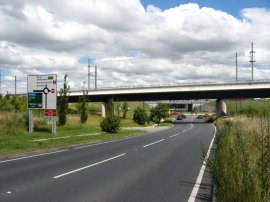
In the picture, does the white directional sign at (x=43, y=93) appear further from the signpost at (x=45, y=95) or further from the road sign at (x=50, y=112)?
the road sign at (x=50, y=112)

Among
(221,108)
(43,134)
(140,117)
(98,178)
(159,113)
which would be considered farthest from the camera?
(221,108)

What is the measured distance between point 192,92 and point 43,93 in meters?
46.1

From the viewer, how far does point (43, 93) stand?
30125 mm

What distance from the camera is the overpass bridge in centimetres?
6675

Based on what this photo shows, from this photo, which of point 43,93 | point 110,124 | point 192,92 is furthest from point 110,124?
point 192,92

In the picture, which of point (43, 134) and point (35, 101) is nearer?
point (43, 134)

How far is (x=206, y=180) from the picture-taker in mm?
10992

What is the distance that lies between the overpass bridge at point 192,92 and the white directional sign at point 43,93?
1674 inches

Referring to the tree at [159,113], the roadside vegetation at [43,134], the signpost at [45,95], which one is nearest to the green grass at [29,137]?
the roadside vegetation at [43,134]

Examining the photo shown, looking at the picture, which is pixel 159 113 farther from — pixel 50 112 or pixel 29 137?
pixel 29 137

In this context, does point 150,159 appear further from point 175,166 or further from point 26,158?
point 26,158

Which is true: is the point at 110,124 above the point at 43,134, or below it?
above

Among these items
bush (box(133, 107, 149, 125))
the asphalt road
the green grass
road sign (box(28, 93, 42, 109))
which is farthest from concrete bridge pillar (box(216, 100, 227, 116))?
the asphalt road

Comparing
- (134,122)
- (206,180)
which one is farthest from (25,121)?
(134,122)
